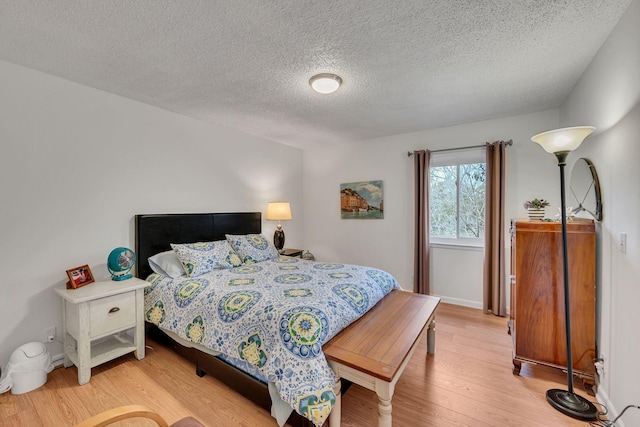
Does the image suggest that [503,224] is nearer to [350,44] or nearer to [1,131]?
[350,44]

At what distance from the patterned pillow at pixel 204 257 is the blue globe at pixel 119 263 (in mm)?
405

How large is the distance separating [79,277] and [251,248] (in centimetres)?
159

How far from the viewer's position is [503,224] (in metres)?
3.29

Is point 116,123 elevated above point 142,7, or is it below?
below

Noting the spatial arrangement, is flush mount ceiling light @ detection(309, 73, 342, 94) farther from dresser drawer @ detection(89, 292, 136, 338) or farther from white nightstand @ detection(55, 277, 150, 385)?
dresser drawer @ detection(89, 292, 136, 338)

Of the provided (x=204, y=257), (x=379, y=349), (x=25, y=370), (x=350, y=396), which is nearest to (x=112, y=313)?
(x=25, y=370)

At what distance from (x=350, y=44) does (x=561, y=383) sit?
118 inches

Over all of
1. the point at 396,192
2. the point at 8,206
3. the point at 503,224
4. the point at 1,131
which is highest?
the point at 1,131

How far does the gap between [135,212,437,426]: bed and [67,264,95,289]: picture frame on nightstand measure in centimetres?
45

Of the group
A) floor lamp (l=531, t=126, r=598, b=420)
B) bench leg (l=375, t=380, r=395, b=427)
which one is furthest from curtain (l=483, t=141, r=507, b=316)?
bench leg (l=375, t=380, r=395, b=427)

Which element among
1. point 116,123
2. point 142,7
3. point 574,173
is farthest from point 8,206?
point 574,173

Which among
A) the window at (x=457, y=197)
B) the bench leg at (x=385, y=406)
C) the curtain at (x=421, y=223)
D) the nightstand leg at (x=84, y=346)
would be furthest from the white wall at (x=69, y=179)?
the window at (x=457, y=197)

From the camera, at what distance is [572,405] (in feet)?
5.88

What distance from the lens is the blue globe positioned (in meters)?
2.46
